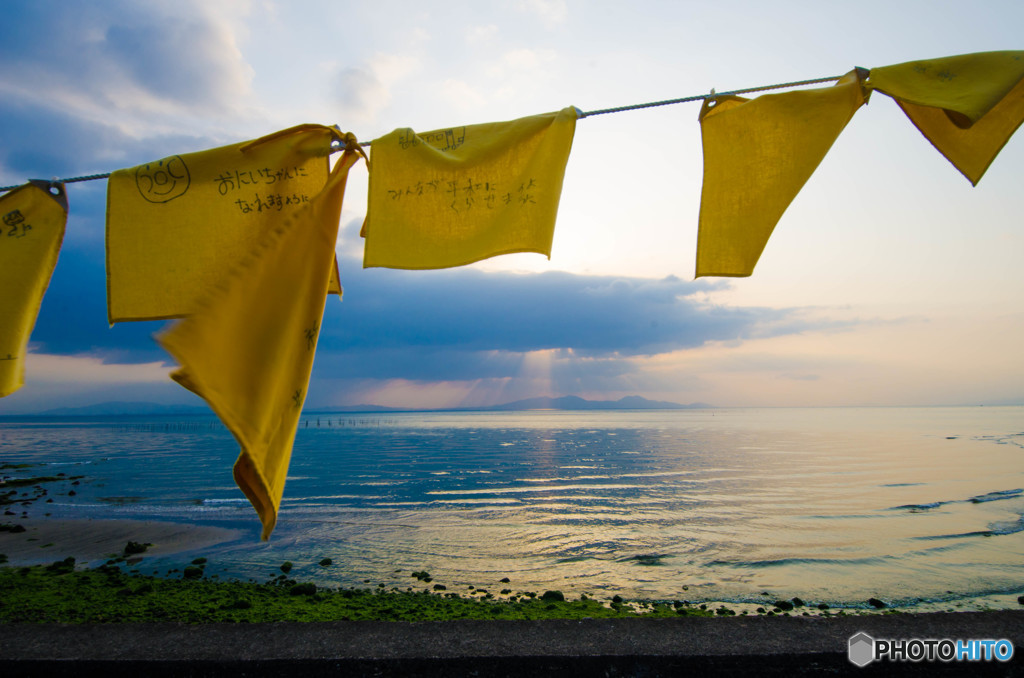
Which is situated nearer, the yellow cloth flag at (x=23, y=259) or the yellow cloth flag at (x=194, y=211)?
the yellow cloth flag at (x=194, y=211)

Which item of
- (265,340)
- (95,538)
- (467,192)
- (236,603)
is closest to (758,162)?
(467,192)

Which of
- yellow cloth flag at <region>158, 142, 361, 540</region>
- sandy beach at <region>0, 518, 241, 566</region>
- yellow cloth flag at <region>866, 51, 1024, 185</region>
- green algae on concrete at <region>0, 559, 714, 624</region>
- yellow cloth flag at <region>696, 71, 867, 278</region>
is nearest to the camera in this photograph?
yellow cloth flag at <region>158, 142, 361, 540</region>

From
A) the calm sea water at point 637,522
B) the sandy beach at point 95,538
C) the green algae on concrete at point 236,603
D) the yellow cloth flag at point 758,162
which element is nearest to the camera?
the yellow cloth flag at point 758,162

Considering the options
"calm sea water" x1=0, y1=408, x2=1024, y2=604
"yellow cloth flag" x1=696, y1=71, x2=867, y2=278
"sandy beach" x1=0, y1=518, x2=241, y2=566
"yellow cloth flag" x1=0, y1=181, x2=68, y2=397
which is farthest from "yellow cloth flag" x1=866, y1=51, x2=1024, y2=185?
"sandy beach" x1=0, y1=518, x2=241, y2=566

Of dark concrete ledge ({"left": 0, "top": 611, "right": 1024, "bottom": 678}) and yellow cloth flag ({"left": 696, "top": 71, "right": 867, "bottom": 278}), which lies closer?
yellow cloth flag ({"left": 696, "top": 71, "right": 867, "bottom": 278})

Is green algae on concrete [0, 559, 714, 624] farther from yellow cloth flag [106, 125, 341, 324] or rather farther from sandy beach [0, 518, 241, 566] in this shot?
yellow cloth flag [106, 125, 341, 324]

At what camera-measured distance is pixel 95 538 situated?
30.2 ft

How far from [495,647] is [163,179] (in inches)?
118

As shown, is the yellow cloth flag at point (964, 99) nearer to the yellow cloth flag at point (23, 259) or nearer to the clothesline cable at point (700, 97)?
the clothesline cable at point (700, 97)

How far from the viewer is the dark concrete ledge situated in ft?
9.04

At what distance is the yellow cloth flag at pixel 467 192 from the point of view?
2.26m

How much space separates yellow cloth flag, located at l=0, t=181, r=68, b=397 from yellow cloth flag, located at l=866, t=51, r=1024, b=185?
13.4ft

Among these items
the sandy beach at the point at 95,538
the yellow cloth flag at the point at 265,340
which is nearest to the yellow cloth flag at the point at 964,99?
the yellow cloth flag at the point at 265,340

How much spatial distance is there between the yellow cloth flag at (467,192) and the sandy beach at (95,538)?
8.63 metres
